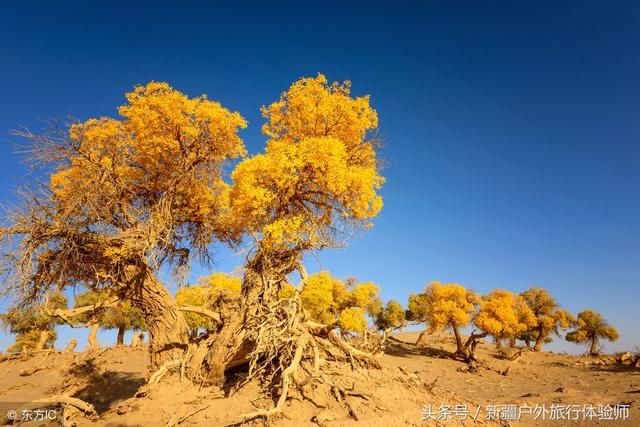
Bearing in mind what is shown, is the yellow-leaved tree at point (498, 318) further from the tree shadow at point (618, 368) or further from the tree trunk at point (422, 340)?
the tree trunk at point (422, 340)

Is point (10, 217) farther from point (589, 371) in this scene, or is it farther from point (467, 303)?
point (589, 371)

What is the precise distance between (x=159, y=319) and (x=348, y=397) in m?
6.41

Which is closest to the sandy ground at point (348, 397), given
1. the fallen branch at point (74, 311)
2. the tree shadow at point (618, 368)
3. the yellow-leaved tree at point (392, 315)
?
the tree shadow at point (618, 368)

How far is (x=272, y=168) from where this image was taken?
31.4 feet

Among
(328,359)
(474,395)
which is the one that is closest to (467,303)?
(474,395)

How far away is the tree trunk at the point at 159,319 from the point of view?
36.2 ft

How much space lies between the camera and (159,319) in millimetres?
11344

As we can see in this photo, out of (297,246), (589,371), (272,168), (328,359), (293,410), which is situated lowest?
(589,371)

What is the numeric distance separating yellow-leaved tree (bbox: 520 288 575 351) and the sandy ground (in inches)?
615

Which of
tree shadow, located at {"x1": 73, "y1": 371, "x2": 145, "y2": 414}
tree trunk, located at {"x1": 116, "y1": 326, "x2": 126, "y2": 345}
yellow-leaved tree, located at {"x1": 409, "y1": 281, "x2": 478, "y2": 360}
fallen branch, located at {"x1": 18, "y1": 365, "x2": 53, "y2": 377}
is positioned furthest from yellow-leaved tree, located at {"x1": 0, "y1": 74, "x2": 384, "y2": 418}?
tree trunk, located at {"x1": 116, "y1": 326, "x2": 126, "y2": 345}

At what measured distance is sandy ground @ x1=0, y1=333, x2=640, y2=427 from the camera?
8008 millimetres

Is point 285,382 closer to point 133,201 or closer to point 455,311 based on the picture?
point 133,201

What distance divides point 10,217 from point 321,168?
7.87 metres

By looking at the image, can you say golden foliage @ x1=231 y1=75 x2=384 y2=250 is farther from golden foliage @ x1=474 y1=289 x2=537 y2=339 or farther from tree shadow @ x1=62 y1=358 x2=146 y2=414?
golden foliage @ x1=474 y1=289 x2=537 y2=339
